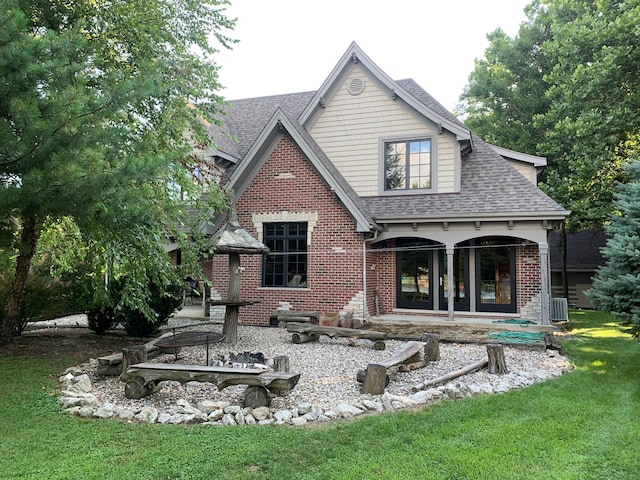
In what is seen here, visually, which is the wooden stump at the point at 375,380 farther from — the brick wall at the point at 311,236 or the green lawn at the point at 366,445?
the brick wall at the point at 311,236

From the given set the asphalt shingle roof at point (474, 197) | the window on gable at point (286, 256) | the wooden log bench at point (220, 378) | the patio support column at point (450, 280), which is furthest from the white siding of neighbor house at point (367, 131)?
the wooden log bench at point (220, 378)

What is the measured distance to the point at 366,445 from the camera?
429 cm

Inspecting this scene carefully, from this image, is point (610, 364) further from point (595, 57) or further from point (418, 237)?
point (595, 57)

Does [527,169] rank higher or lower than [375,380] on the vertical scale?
higher

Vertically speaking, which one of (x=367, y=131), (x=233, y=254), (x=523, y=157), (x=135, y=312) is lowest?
(x=135, y=312)

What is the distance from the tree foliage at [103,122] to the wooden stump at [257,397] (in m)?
2.69

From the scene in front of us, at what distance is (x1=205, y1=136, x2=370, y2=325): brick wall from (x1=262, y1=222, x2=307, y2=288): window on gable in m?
0.22

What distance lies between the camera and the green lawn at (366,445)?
3791 millimetres

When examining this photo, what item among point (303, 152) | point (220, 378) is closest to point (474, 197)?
point (303, 152)

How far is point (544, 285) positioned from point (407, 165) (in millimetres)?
5273

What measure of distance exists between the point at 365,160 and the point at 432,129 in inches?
88.4

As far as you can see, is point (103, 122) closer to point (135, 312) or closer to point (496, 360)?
point (135, 312)

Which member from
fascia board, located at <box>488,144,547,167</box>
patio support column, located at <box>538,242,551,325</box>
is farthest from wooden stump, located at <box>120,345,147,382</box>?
fascia board, located at <box>488,144,547,167</box>

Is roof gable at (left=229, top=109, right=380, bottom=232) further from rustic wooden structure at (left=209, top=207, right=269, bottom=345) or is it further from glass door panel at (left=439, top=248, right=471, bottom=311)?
rustic wooden structure at (left=209, top=207, right=269, bottom=345)
